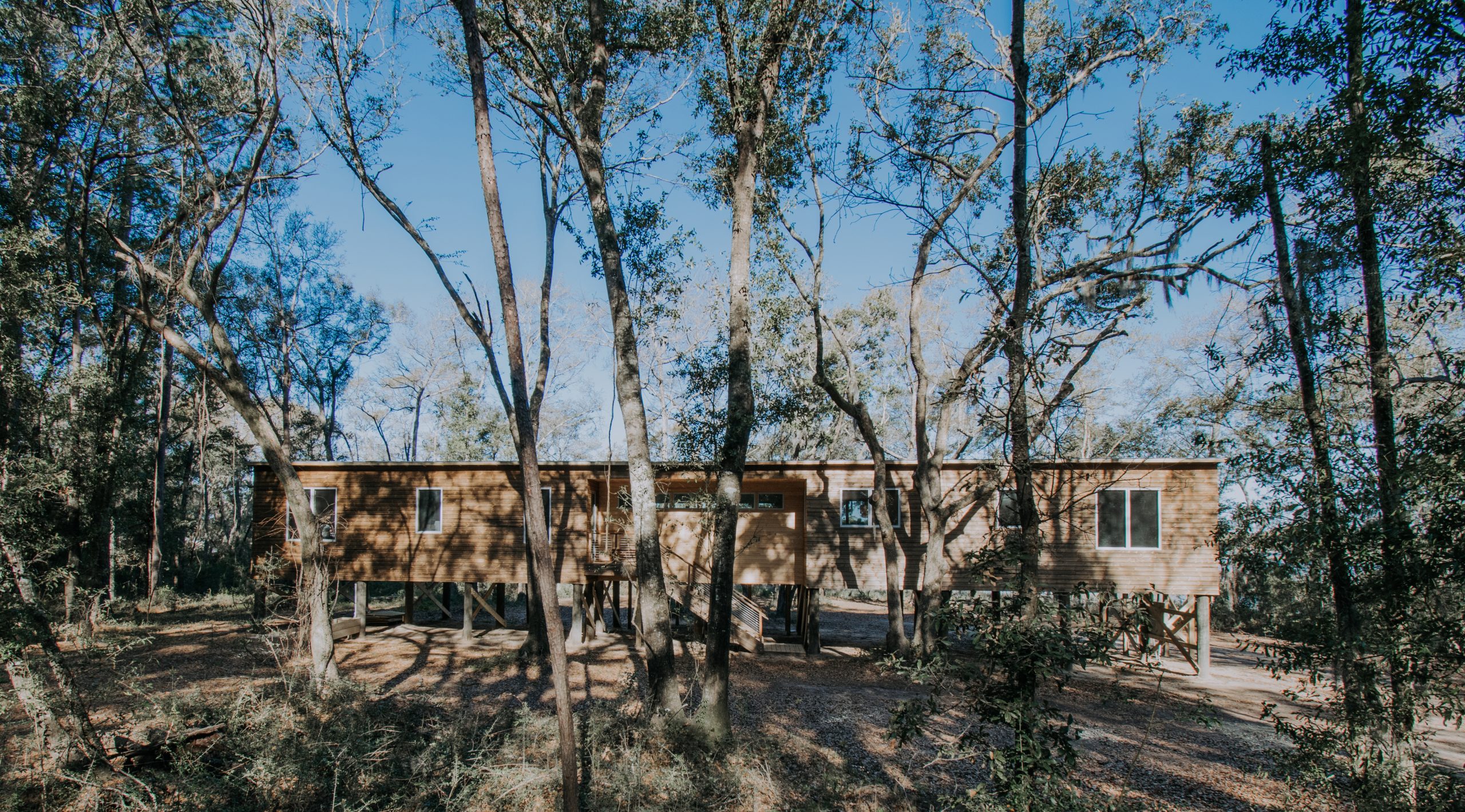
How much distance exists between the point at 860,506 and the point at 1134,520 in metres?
5.69

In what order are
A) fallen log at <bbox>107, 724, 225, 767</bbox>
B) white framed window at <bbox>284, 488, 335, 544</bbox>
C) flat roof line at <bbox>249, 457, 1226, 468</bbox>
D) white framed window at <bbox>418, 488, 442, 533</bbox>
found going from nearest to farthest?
1. fallen log at <bbox>107, 724, 225, 767</bbox>
2. flat roof line at <bbox>249, 457, 1226, 468</bbox>
3. white framed window at <bbox>418, 488, 442, 533</bbox>
4. white framed window at <bbox>284, 488, 335, 544</bbox>

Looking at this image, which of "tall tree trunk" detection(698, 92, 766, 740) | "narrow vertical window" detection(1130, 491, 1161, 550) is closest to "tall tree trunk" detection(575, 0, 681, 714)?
"tall tree trunk" detection(698, 92, 766, 740)

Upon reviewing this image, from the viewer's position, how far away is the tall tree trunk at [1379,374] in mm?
5273

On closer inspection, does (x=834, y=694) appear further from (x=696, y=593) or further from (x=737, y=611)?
(x=737, y=611)

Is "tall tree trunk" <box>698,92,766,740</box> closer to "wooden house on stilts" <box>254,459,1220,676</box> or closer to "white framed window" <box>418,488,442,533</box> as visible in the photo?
"wooden house on stilts" <box>254,459,1220,676</box>

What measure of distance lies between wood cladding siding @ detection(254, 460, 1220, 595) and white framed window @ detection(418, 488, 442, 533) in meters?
0.11

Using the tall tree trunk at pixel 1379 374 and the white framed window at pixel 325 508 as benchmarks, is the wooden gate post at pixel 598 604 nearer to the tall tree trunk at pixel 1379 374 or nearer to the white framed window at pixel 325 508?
the white framed window at pixel 325 508

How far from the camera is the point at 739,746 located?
307 inches

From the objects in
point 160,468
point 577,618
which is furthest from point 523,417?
point 160,468

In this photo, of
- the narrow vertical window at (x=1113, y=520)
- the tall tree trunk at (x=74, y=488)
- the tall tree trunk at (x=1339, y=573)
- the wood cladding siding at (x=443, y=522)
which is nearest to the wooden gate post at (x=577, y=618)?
the wood cladding siding at (x=443, y=522)

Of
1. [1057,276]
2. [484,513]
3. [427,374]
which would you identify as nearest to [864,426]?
[1057,276]

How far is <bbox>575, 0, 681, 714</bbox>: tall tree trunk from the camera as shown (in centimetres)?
793

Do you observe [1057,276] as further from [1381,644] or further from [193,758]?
[193,758]

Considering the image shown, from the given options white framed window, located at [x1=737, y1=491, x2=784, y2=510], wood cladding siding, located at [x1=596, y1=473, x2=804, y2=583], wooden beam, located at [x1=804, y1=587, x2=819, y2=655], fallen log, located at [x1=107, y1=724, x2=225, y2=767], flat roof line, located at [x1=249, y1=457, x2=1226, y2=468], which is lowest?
wooden beam, located at [x1=804, y1=587, x2=819, y2=655]
